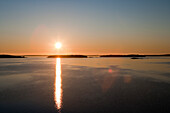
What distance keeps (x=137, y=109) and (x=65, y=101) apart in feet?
17.8

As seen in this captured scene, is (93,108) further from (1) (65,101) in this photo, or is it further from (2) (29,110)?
(2) (29,110)

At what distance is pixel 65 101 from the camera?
1135cm

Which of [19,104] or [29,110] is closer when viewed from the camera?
[29,110]

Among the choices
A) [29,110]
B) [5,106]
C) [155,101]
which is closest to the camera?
[29,110]

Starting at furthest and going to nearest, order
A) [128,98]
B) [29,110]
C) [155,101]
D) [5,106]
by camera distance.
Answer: [128,98] → [155,101] → [5,106] → [29,110]

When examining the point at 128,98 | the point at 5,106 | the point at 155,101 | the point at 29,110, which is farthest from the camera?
the point at 128,98

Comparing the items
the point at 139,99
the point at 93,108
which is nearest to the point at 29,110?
the point at 93,108

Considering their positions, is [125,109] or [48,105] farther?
[48,105]

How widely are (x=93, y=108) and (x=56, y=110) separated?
2.50m

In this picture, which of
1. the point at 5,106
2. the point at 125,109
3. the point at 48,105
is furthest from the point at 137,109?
the point at 5,106

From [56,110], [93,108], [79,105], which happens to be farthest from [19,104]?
[93,108]

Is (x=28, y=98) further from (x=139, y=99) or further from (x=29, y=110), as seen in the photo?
(x=139, y=99)

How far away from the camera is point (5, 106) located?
399 inches

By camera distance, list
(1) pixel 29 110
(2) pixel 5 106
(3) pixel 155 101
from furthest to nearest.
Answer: (3) pixel 155 101 → (2) pixel 5 106 → (1) pixel 29 110
